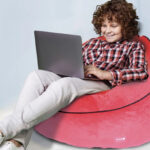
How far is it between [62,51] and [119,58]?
1.24ft

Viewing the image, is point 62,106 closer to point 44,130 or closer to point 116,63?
point 44,130

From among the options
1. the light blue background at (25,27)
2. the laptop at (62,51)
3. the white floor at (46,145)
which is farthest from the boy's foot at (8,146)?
the light blue background at (25,27)

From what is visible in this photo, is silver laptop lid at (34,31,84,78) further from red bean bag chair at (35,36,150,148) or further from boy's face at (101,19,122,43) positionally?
boy's face at (101,19,122,43)

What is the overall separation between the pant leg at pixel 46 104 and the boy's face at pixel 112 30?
37 cm

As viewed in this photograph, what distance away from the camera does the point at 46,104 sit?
3.52 ft

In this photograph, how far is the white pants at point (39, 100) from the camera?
104 cm

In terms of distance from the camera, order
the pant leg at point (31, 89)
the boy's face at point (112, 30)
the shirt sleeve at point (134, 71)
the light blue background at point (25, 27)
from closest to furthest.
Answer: the pant leg at point (31, 89)
the shirt sleeve at point (134, 71)
the boy's face at point (112, 30)
the light blue background at point (25, 27)

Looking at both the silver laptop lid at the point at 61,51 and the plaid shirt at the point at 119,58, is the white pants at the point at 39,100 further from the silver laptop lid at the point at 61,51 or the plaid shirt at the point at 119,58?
the plaid shirt at the point at 119,58

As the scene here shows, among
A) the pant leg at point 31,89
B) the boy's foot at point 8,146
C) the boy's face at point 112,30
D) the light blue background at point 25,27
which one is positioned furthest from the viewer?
the light blue background at point 25,27

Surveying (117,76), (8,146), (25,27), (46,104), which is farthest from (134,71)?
(25,27)

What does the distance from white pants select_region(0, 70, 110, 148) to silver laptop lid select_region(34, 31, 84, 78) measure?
51mm

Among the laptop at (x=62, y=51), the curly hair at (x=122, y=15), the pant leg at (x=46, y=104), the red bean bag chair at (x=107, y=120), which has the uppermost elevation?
the curly hair at (x=122, y=15)

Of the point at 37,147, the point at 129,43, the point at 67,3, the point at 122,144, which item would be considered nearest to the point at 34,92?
the point at 37,147

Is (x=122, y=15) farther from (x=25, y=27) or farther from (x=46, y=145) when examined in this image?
(x=46, y=145)
